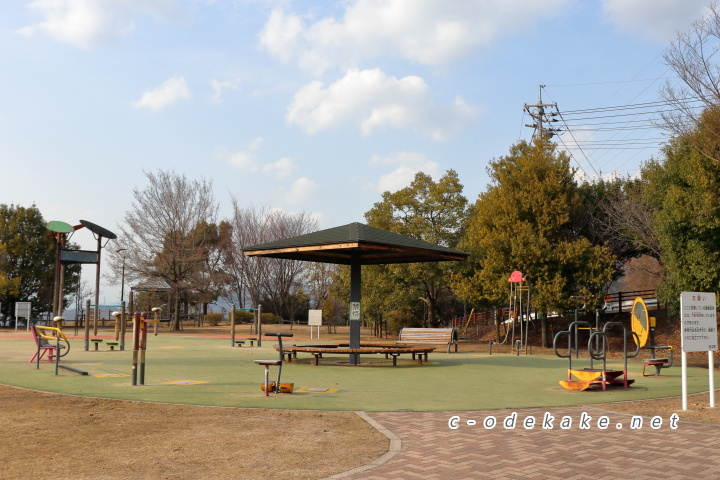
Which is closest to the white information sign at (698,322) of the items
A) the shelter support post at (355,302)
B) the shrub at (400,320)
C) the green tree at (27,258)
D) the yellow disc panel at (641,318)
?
the yellow disc panel at (641,318)

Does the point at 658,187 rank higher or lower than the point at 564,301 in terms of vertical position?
higher

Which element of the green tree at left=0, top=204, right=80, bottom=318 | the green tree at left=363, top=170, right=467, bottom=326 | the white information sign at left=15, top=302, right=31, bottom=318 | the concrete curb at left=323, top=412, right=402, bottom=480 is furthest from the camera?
the green tree at left=0, top=204, right=80, bottom=318

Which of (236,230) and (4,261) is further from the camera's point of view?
(236,230)

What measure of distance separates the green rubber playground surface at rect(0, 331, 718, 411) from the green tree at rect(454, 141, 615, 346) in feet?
28.5

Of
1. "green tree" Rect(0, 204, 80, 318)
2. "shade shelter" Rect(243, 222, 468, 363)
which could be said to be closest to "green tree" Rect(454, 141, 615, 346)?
"shade shelter" Rect(243, 222, 468, 363)

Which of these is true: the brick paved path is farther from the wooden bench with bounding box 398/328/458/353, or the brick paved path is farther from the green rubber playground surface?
the wooden bench with bounding box 398/328/458/353

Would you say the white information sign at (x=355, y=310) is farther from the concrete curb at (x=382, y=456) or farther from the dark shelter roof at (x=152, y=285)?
the dark shelter roof at (x=152, y=285)

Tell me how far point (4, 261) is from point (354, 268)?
35.4m

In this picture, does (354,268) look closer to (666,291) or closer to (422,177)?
(666,291)

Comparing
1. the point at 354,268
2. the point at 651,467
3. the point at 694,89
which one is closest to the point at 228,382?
the point at 354,268

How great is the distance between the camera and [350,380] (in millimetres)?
11875

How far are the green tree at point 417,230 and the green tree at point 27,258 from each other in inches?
1031

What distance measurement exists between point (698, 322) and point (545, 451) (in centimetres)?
411

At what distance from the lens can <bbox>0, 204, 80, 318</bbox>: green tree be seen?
44.1m
